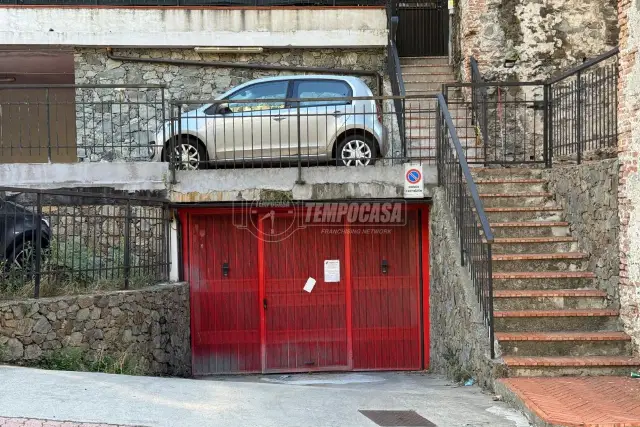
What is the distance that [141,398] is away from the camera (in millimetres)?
7074

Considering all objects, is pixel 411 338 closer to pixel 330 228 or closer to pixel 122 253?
pixel 330 228

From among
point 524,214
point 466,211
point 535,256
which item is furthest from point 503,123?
point 466,211

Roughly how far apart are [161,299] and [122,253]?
83 centimetres

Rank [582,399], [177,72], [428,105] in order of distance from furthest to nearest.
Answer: [177,72], [428,105], [582,399]

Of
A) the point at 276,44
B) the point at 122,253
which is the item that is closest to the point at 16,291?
the point at 122,253

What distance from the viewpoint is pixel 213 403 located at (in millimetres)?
7090

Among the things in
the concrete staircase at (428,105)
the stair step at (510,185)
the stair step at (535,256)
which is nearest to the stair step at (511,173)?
the stair step at (510,185)

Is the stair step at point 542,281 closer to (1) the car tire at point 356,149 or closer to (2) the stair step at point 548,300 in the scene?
(2) the stair step at point 548,300

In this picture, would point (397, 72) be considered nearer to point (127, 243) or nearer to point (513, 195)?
point (513, 195)

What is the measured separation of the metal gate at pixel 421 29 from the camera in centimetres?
1850

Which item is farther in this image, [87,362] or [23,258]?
[23,258]

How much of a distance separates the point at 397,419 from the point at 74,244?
16.5 ft

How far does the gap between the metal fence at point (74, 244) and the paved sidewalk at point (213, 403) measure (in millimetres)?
1461

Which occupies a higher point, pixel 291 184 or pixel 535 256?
pixel 291 184
